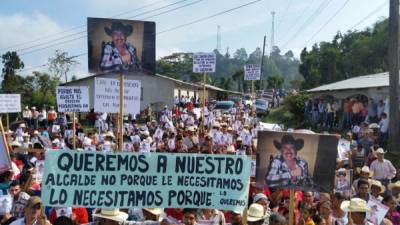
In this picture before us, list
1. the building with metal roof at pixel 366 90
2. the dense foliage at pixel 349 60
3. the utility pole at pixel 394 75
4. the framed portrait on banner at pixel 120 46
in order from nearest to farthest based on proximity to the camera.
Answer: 1. the framed portrait on banner at pixel 120 46
2. the utility pole at pixel 394 75
3. the building with metal roof at pixel 366 90
4. the dense foliage at pixel 349 60

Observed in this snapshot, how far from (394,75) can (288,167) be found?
12094 mm

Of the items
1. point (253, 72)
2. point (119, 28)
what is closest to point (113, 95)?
point (119, 28)

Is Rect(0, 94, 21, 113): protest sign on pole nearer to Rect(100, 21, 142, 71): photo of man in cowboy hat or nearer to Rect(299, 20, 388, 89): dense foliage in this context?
Rect(100, 21, 142, 71): photo of man in cowboy hat

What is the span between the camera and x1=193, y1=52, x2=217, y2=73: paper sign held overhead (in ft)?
55.2

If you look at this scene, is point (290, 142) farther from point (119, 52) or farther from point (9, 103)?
point (9, 103)

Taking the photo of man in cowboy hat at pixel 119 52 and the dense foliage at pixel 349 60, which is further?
the dense foliage at pixel 349 60

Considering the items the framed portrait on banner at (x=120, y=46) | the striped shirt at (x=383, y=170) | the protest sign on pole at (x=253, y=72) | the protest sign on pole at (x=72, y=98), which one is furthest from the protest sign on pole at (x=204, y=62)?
the framed portrait on banner at (x=120, y=46)

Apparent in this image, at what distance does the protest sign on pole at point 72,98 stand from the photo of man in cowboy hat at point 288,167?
807 cm

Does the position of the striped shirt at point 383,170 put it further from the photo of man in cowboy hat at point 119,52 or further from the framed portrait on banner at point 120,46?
the photo of man in cowboy hat at point 119,52

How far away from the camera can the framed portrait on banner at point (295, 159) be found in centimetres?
565

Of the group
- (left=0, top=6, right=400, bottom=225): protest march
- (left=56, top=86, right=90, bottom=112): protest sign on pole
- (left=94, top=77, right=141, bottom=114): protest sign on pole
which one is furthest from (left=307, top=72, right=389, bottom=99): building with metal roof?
(left=94, top=77, right=141, bottom=114): protest sign on pole

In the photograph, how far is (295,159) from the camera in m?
5.68

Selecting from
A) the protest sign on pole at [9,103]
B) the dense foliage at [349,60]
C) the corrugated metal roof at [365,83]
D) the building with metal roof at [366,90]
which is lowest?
the protest sign on pole at [9,103]

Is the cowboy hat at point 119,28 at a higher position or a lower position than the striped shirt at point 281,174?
higher
